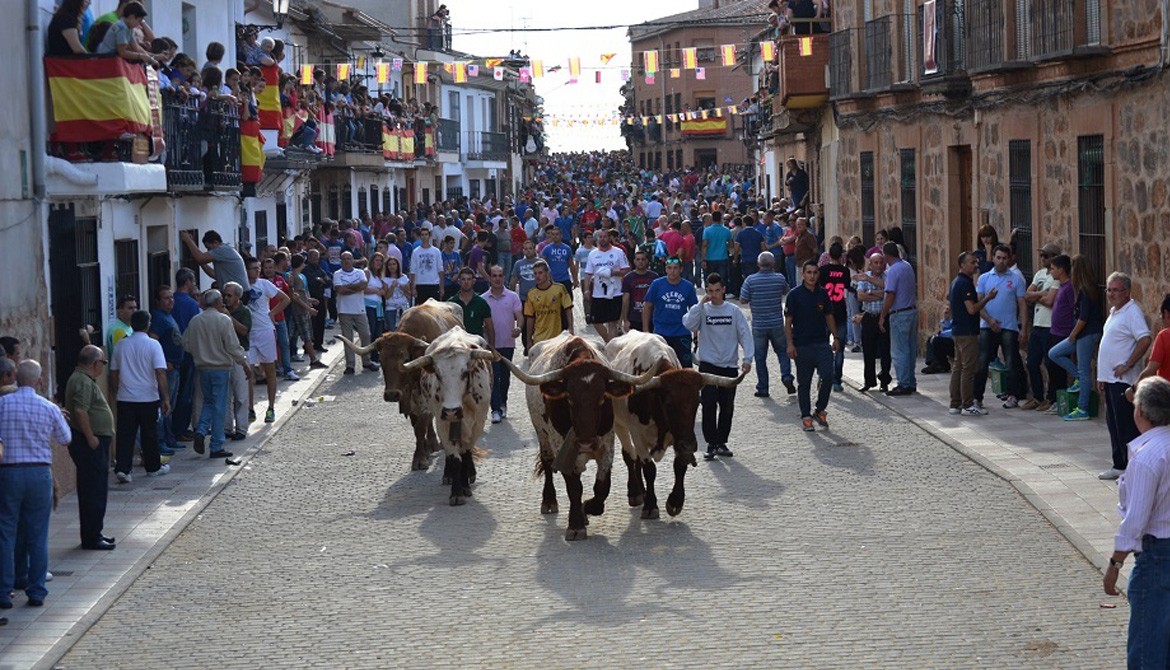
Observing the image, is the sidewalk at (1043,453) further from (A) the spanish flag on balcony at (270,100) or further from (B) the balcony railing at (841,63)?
(A) the spanish flag on balcony at (270,100)

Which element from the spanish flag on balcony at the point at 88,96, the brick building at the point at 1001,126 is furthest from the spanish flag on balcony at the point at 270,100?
the spanish flag on balcony at the point at 88,96

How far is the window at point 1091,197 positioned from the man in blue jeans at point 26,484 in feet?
36.6

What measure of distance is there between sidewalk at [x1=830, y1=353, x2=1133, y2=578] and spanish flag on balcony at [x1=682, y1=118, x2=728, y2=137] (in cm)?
6695

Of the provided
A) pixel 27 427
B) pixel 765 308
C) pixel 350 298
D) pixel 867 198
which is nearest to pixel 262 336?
pixel 350 298

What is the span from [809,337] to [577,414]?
5.80m

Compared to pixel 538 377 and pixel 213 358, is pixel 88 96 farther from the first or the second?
pixel 538 377

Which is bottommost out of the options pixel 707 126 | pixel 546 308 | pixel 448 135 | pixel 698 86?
pixel 546 308

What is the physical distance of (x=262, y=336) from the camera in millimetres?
19125

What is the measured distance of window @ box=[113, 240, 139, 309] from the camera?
18.2 meters

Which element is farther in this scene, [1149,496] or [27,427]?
[27,427]

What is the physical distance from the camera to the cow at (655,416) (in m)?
12.2

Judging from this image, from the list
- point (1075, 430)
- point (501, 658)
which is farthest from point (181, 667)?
point (1075, 430)

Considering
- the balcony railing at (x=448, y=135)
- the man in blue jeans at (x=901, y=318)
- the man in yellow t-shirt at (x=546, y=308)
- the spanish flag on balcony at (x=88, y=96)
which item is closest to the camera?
the spanish flag on balcony at (x=88, y=96)

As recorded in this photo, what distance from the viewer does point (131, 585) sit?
11125 mm
